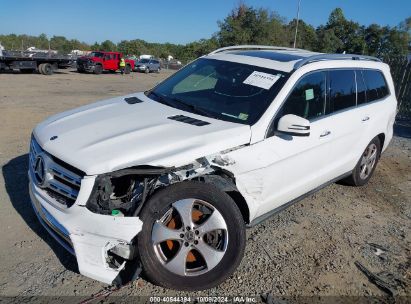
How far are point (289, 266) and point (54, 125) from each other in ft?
8.27

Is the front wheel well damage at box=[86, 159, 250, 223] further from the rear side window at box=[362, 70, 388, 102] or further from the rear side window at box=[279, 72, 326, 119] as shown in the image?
→ the rear side window at box=[362, 70, 388, 102]

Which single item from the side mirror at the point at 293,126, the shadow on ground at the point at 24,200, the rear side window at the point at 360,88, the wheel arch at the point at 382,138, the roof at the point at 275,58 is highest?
the roof at the point at 275,58

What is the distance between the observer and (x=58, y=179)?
9.78 ft

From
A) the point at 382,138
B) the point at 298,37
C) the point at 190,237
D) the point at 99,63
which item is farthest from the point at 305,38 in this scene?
the point at 190,237

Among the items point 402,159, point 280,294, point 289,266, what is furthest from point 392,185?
point 280,294

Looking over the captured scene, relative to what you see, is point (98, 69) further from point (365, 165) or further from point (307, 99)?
point (307, 99)

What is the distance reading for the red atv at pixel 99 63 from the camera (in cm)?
2967

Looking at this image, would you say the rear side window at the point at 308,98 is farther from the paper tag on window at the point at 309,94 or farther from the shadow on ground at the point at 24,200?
the shadow on ground at the point at 24,200

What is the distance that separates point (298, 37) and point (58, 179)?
182 feet

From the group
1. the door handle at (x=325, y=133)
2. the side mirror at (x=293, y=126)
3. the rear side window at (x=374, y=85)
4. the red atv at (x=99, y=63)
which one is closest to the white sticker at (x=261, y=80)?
the side mirror at (x=293, y=126)

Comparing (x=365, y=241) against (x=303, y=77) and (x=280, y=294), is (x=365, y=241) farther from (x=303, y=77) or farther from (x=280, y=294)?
(x=303, y=77)

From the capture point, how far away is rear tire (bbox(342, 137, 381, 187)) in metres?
5.32

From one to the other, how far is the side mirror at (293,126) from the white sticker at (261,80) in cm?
51

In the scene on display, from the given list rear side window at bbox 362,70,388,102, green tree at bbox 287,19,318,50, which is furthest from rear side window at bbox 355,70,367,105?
green tree at bbox 287,19,318,50
